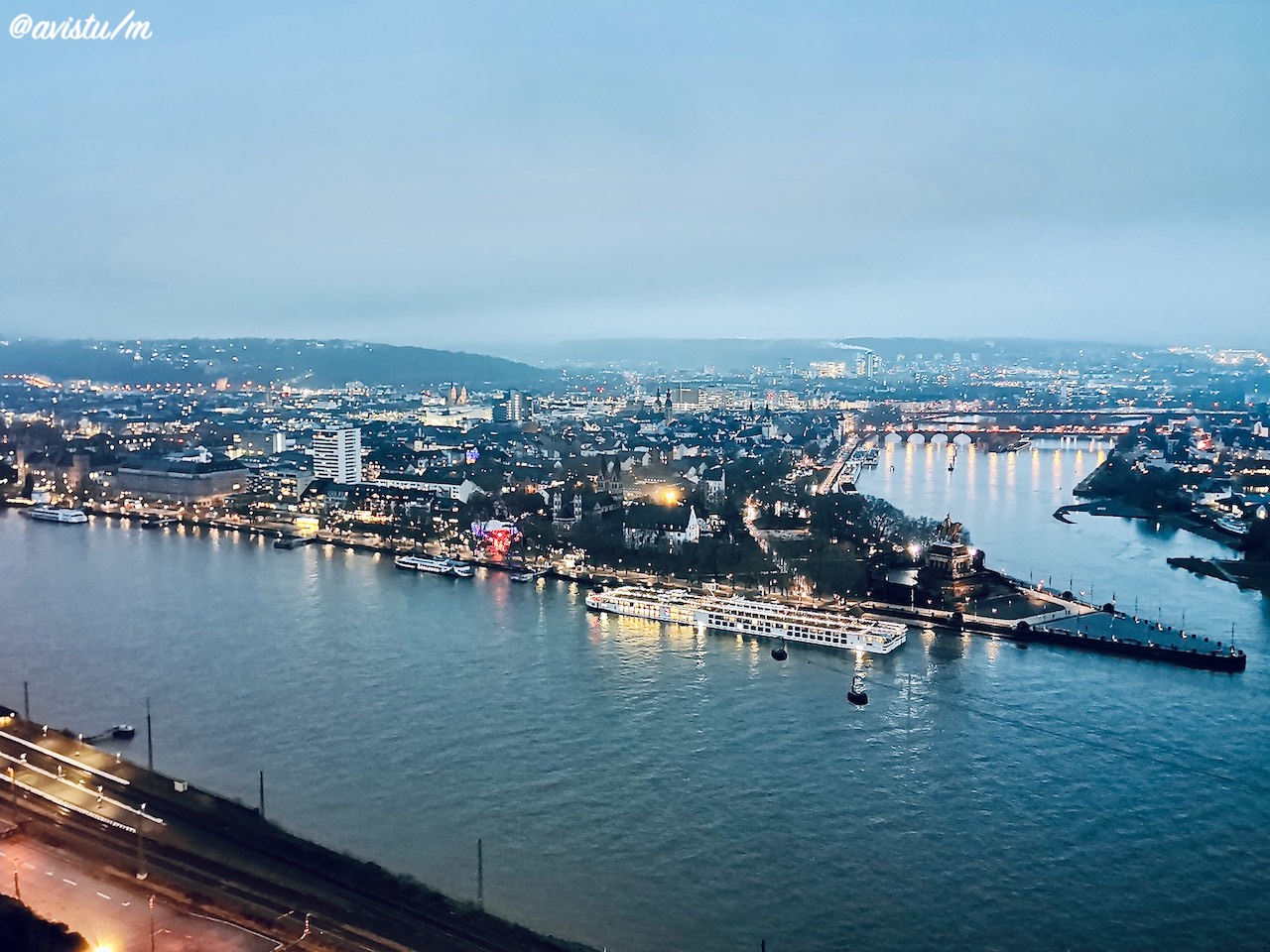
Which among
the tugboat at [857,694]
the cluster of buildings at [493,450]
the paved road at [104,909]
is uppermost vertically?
the cluster of buildings at [493,450]

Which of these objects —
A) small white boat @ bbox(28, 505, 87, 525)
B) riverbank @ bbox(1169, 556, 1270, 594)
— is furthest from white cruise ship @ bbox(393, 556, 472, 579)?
riverbank @ bbox(1169, 556, 1270, 594)

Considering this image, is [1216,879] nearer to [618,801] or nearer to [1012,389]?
[618,801]

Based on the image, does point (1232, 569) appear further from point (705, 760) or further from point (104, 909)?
point (104, 909)

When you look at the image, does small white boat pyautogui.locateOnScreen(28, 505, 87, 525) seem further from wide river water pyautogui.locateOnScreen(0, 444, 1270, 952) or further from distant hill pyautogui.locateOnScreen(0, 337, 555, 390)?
distant hill pyautogui.locateOnScreen(0, 337, 555, 390)

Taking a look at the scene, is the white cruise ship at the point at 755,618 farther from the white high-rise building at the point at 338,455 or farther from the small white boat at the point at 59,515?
the white high-rise building at the point at 338,455

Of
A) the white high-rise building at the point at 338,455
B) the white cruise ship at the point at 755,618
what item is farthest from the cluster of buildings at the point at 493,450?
the white cruise ship at the point at 755,618

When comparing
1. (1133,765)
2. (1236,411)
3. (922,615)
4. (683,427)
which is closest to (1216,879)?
(1133,765)

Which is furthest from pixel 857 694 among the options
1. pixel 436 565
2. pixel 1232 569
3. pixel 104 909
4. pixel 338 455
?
pixel 338 455
